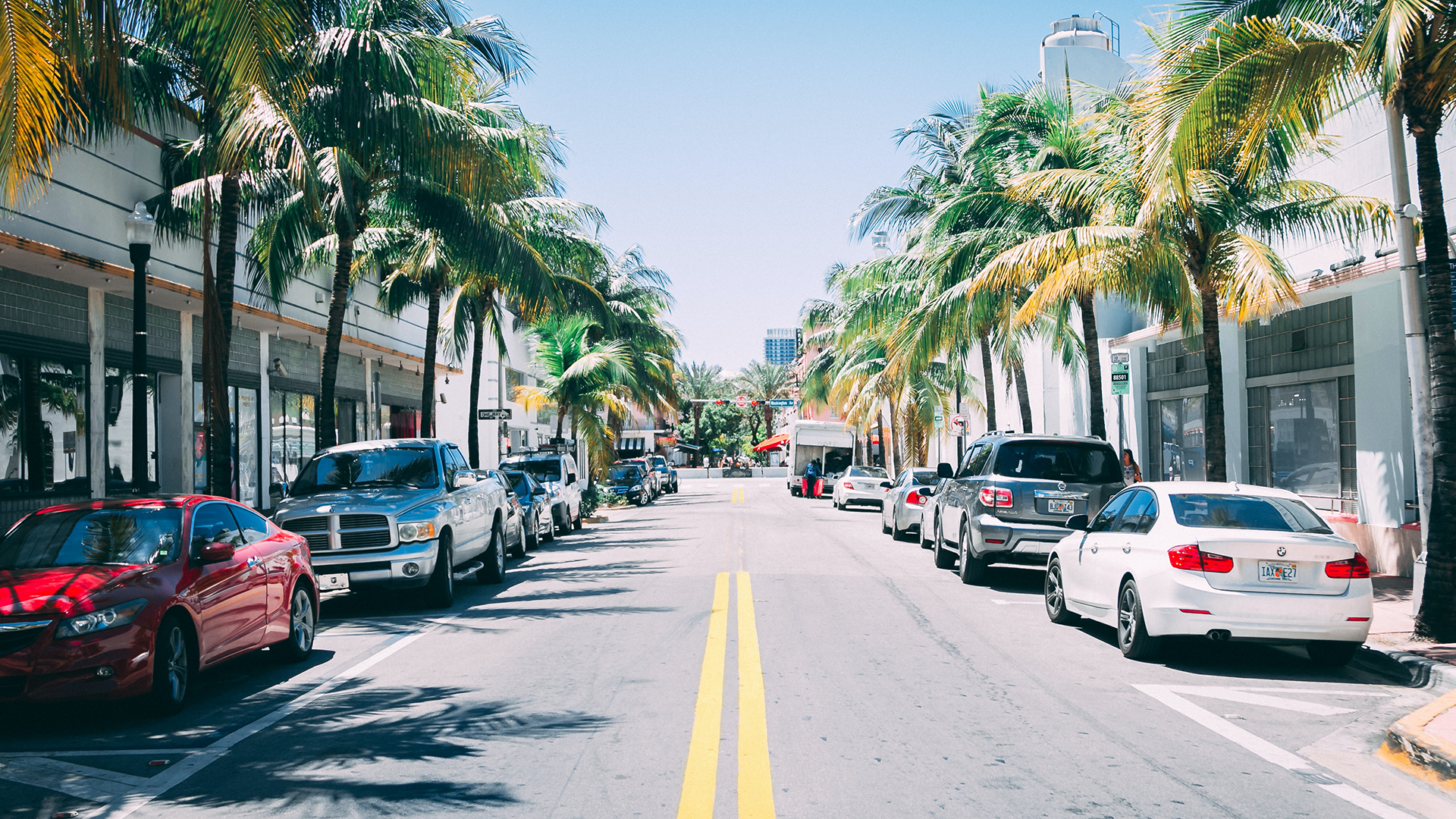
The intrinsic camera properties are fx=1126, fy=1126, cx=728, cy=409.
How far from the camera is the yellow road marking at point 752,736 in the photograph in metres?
5.59

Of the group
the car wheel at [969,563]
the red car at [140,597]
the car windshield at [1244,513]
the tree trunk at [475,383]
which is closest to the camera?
the red car at [140,597]

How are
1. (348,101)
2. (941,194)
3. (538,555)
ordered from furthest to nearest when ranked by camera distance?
(941,194) < (538,555) < (348,101)

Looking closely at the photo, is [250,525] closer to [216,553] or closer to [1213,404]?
[216,553]

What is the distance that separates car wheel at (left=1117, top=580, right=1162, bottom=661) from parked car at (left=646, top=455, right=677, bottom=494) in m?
42.4

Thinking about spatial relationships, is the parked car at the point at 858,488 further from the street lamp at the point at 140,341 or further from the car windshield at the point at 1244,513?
the car windshield at the point at 1244,513

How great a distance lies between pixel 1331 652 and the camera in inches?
375

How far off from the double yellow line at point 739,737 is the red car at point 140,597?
365cm

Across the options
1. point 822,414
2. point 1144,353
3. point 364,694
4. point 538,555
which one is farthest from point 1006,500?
point 822,414

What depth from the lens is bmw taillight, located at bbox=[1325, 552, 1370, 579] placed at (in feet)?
29.6

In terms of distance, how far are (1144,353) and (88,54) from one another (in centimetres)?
2317

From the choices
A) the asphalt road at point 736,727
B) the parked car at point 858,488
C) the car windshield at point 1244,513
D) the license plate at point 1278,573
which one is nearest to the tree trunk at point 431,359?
the asphalt road at point 736,727

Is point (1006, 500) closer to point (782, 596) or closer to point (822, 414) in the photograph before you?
point (782, 596)

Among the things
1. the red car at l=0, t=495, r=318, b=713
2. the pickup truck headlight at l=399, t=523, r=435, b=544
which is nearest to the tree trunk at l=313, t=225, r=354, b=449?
the pickup truck headlight at l=399, t=523, r=435, b=544

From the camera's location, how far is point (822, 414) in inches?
4043
